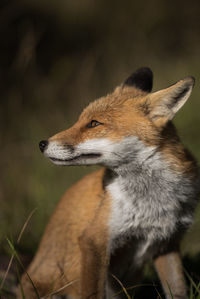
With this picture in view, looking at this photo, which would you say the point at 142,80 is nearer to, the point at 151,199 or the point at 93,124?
the point at 93,124

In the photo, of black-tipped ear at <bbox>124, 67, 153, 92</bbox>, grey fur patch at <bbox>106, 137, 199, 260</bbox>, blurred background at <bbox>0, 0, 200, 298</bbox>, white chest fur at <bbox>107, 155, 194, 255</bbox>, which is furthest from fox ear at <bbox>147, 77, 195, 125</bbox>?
blurred background at <bbox>0, 0, 200, 298</bbox>

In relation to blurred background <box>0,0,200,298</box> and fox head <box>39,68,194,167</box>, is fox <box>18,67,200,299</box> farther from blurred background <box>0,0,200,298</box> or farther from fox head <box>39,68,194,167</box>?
blurred background <box>0,0,200,298</box>

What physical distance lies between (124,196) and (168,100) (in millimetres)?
1155

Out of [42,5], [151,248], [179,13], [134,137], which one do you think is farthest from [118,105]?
[179,13]

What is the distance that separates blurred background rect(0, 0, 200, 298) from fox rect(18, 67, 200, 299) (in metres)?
1.39

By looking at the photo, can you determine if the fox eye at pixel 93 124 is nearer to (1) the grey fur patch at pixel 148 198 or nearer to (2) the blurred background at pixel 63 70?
(1) the grey fur patch at pixel 148 198

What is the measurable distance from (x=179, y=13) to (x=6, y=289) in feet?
41.0

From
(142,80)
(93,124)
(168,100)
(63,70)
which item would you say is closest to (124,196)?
(93,124)

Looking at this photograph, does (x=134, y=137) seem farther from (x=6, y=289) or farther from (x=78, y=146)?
(x=6, y=289)

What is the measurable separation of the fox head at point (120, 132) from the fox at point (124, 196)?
1 cm

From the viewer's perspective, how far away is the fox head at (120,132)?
423 cm

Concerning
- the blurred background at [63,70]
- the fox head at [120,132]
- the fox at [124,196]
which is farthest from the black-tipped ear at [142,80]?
the blurred background at [63,70]

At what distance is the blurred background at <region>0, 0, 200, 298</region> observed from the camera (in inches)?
303

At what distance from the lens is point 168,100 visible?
4.36m
